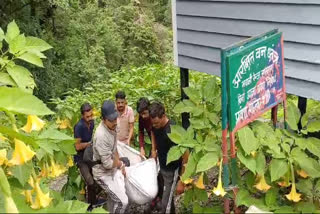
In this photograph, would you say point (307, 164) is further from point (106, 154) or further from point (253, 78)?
point (106, 154)

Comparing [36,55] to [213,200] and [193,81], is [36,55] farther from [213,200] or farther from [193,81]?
[193,81]

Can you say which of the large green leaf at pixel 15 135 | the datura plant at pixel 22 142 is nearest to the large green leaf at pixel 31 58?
the datura plant at pixel 22 142

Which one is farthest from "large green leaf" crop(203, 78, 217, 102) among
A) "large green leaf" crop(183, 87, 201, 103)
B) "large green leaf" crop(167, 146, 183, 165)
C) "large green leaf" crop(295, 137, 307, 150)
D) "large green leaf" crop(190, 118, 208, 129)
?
"large green leaf" crop(295, 137, 307, 150)

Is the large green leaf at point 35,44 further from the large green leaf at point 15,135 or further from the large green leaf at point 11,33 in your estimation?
the large green leaf at point 15,135

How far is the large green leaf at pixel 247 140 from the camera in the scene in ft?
9.44

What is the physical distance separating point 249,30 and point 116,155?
217 centimetres

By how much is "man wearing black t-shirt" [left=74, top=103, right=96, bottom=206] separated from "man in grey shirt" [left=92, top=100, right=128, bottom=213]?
1.15 feet

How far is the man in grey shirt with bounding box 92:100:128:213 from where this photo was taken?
154 inches

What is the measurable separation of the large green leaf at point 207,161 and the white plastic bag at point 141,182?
1.28 m

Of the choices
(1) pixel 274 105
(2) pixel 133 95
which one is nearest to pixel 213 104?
(1) pixel 274 105

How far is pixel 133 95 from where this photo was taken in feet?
23.4

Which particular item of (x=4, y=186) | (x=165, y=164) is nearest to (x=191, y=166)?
(x=165, y=164)

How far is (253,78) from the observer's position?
10.5 feet

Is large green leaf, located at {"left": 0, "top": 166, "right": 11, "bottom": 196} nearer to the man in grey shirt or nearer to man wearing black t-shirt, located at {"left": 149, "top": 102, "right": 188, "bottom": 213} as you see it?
the man in grey shirt
